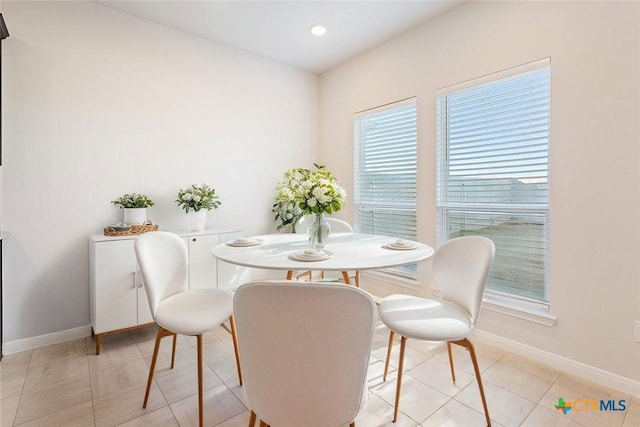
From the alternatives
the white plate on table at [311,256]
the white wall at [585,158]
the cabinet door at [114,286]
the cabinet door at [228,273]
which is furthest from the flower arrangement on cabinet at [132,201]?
the white wall at [585,158]

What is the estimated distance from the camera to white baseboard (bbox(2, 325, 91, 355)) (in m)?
2.27

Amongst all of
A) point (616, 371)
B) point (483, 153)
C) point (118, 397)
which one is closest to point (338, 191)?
point (483, 153)

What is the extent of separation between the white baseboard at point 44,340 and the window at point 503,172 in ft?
10.4

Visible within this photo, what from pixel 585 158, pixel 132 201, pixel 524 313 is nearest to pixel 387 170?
pixel 585 158

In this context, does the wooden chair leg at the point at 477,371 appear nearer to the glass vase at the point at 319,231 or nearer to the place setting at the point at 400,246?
the place setting at the point at 400,246

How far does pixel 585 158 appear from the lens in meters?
1.96

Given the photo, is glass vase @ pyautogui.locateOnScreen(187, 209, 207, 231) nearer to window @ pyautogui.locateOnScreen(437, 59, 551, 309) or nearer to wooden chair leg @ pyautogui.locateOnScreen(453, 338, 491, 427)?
window @ pyautogui.locateOnScreen(437, 59, 551, 309)

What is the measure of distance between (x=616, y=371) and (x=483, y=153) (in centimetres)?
165

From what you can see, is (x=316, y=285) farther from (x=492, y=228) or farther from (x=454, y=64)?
(x=454, y=64)

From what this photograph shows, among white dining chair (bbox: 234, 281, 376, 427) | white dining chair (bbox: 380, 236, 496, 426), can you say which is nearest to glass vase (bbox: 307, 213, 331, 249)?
white dining chair (bbox: 380, 236, 496, 426)

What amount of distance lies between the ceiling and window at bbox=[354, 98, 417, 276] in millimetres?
705

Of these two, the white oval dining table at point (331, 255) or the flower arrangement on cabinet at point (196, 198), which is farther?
the flower arrangement on cabinet at point (196, 198)

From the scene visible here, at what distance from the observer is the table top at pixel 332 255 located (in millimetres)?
1505

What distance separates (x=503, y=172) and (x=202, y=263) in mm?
2637
